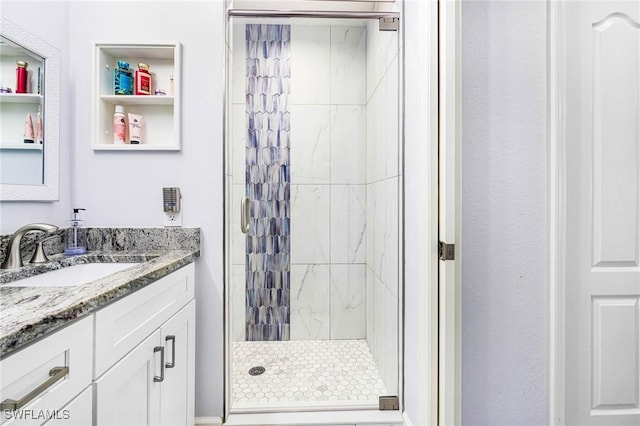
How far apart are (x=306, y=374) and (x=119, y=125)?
166cm

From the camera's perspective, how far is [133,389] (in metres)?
0.93

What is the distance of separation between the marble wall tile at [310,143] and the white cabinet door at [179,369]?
4.26ft

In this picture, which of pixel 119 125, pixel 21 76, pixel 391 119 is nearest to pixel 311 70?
pixel 391 119

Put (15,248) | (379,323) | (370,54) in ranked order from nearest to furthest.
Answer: (15,248)
(379,323)
(370,54)

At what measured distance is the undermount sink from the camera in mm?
1055

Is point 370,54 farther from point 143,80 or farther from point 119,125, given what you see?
point 119,125

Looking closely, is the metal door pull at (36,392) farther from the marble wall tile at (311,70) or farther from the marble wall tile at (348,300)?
the marble wall tile at (311,70)

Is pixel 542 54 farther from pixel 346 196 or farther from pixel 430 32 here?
pixel 346 196

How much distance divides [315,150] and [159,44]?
1205 millimetres

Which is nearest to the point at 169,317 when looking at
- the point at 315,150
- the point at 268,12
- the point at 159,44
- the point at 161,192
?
the point at 161,192

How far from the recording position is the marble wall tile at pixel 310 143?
7.79 ft

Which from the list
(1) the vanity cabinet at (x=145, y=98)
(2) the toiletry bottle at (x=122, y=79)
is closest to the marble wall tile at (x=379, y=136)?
(1) the vanity cabinet at (x=145, y=98)

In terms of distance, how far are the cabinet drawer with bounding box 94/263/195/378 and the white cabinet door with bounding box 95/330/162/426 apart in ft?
0.10

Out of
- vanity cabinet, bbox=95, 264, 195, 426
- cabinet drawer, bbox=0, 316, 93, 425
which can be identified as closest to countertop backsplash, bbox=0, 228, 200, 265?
vanity cabinet, bbox=95, 264, 195, 426
